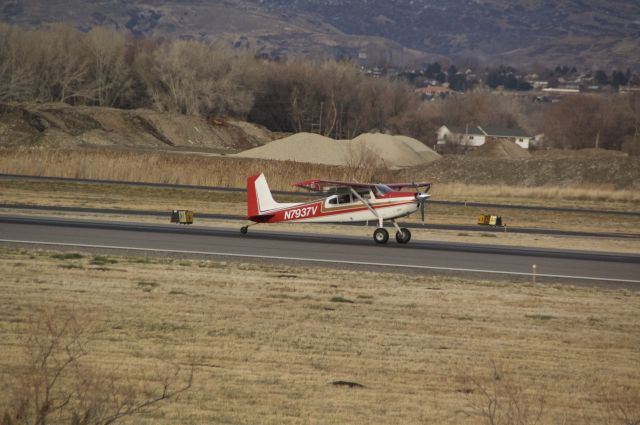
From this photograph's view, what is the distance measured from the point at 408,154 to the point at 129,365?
246ft

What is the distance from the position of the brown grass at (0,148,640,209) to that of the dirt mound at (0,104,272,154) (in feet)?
74.0

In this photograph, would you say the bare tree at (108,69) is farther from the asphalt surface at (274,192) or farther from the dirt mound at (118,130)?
the asphalt surface at (274,192)

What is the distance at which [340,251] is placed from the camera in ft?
98.1

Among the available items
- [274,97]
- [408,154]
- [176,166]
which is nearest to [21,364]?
[176,166]

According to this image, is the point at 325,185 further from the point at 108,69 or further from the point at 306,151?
the point at 108,69

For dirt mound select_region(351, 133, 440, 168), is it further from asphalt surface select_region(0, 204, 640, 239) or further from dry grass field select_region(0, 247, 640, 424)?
dry grass field select_region(0, 247, 640, 424)

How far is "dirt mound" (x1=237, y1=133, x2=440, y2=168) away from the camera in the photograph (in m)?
79.5

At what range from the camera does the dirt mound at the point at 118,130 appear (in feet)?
279

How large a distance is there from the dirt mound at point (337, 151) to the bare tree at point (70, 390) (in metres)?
59.1

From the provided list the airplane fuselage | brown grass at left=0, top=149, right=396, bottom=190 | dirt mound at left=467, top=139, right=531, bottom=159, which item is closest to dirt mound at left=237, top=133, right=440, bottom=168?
dirt mound at left=467, top=139, right=531, bottom=159

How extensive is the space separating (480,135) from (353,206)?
123 meters

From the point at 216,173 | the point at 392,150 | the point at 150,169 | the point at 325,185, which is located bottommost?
the point at 325,185

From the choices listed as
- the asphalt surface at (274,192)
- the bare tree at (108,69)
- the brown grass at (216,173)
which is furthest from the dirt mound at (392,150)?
the bare tree at (108,69)

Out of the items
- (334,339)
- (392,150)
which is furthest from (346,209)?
(392,150)
